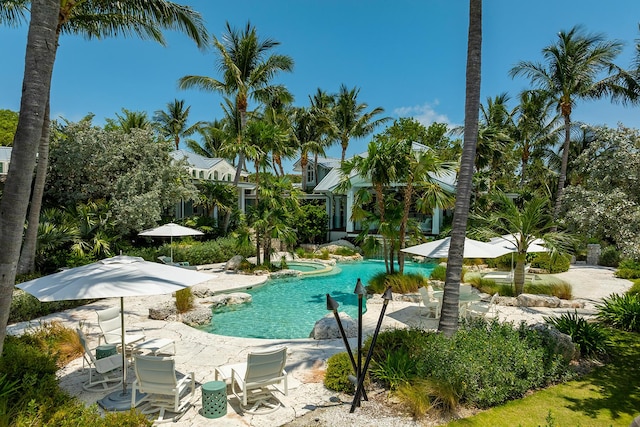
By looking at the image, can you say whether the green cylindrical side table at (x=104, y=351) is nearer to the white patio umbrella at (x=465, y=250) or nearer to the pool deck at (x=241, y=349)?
the pool deck at (x=241, y=349)

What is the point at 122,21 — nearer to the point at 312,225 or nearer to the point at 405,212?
the point at 405,212

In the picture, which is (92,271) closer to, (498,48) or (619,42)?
(498,48)

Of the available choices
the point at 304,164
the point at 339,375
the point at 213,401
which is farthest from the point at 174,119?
the point at 213,401

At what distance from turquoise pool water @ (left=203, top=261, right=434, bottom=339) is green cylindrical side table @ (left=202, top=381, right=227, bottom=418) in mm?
4881

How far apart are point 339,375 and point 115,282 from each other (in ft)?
13.3

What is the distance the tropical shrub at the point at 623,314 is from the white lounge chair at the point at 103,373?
1243 centimetres

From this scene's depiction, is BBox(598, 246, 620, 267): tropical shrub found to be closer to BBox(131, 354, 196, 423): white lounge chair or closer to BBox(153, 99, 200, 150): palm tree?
BBox(131, 354, 196, 423): white lounge chair

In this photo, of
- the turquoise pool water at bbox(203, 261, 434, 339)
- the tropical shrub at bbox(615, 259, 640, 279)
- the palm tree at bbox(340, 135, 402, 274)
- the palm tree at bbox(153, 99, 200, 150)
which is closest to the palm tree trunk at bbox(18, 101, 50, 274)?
the turquoise pool water at bbox(203, 261, 434, 339)

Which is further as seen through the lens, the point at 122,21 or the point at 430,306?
the point at 122,21

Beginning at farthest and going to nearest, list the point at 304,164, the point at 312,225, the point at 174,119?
the point at 174,119 → the point at 304,164 → the point at 312,225

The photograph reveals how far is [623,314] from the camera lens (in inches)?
403

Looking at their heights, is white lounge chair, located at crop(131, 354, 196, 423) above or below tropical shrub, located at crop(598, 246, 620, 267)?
below

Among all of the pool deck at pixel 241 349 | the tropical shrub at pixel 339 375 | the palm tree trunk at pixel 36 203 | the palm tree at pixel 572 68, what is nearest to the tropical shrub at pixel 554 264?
the pool deck at pixel 241 349

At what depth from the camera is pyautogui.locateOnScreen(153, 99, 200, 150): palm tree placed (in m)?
48.1
